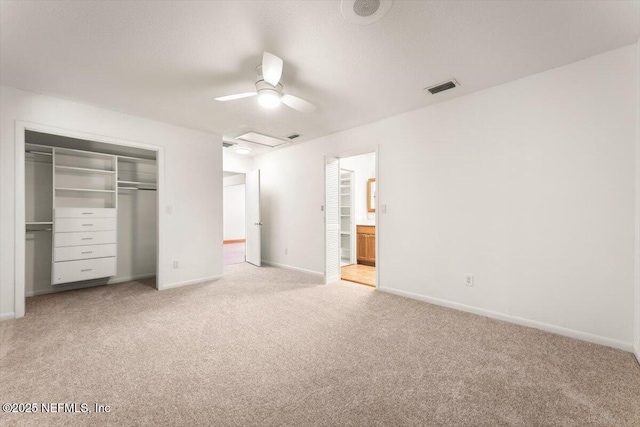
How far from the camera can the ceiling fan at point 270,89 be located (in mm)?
2123

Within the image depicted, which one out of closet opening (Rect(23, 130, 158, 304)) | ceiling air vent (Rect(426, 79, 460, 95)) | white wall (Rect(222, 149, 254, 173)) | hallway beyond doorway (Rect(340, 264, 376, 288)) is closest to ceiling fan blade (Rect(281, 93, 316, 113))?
ceiling air vent (Rect(426, 79, 460, 95))

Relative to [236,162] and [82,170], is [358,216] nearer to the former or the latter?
[236,162]

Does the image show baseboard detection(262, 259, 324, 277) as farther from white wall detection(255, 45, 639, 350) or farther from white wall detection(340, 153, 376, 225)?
white wall detection(340, 153, 376, 225)

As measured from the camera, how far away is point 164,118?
3.80 m

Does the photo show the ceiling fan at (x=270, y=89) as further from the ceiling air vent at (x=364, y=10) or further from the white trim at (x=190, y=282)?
the white trim at (x=190, y=282)

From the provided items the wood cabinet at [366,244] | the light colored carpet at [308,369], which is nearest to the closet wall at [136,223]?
the light colored carpet at [308,369]

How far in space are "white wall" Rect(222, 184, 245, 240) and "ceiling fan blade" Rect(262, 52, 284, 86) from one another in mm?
7873

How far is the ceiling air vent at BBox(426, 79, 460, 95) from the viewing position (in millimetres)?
2736

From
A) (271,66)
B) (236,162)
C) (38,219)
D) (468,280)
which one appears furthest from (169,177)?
(468,280)

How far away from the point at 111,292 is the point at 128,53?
129 inches

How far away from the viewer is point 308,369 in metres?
1.91

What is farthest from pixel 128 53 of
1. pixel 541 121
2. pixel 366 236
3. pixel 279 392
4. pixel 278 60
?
pixel 366 236

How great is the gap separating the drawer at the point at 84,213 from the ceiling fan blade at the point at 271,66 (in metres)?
3.41

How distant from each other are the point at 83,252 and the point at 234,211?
20.5 ft
